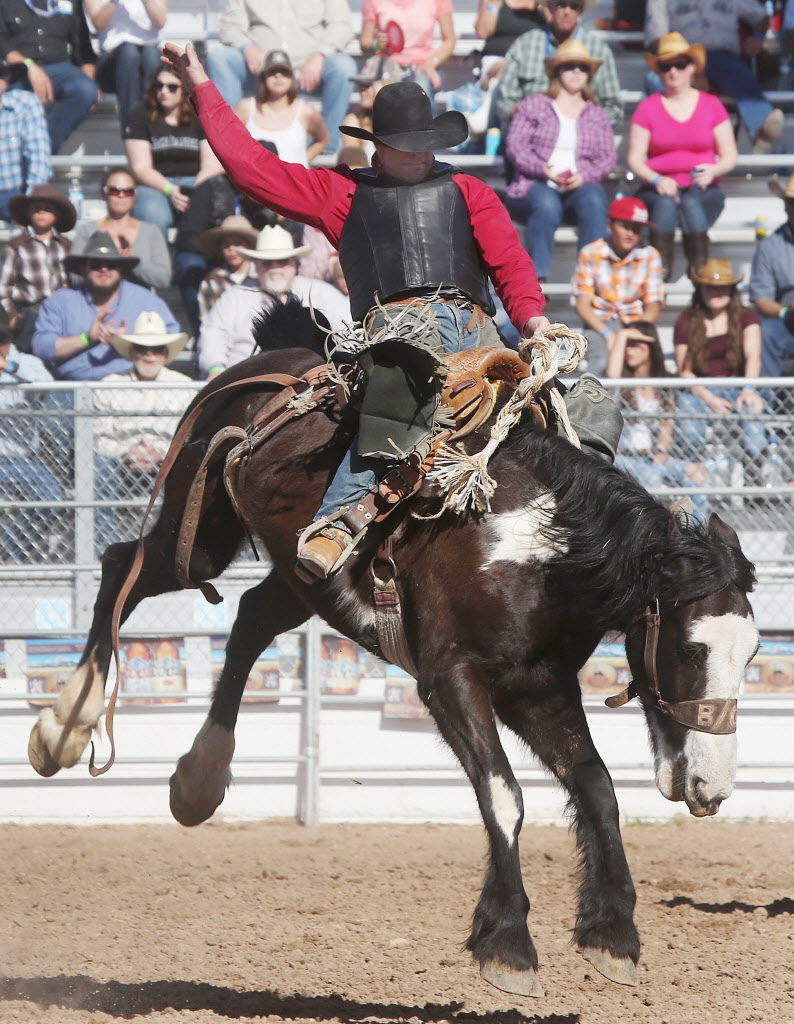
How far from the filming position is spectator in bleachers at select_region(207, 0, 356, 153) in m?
9.56

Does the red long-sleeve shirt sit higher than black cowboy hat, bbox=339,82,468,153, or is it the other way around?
black cowboy hat, bbox=339,82,468,153

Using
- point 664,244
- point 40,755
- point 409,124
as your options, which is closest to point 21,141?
point 664,244

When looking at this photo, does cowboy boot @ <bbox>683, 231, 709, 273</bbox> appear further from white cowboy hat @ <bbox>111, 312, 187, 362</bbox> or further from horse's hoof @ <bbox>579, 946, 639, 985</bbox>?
horse's hoof @ <bbox>579, 946, 639, 985</bbox>

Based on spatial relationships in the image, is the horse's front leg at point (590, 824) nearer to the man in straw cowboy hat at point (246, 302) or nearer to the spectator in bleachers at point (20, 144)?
the man in straw cowboy hat at point (246, 302)

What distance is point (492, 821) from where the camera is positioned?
3637mm

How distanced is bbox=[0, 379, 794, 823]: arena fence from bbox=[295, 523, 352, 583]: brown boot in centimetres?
278

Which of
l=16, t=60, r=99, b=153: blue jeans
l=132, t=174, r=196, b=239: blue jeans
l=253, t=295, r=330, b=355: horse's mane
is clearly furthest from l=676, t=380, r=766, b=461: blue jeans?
l=16, t=60, r=99, b=153: blue jeans

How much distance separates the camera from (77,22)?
32.3 feet

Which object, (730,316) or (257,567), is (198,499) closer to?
(257,567)

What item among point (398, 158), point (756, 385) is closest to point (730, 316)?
point (756, 385)

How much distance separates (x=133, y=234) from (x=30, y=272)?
723 millimetres

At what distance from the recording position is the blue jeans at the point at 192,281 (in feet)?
27.8

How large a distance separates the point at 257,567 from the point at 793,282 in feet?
13.6

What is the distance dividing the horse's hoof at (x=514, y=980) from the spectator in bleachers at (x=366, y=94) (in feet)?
20.3
